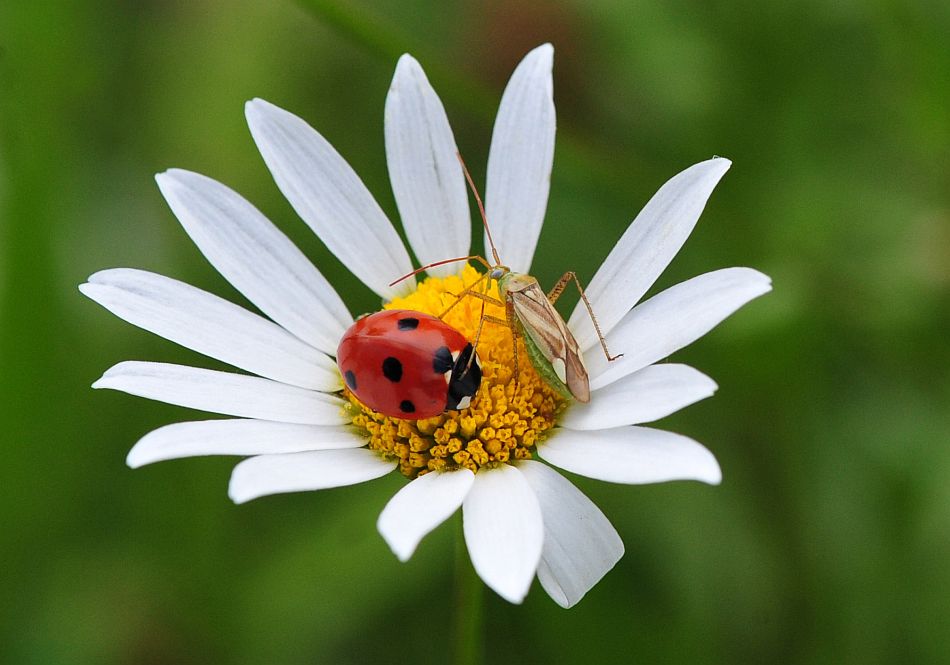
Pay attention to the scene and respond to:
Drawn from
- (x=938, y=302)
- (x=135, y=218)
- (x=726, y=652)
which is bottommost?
(x=726, y=652)

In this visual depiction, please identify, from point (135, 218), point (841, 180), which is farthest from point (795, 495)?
point (135, 218)

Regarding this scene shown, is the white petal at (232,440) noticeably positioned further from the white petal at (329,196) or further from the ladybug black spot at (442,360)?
the white petal at (329,196)

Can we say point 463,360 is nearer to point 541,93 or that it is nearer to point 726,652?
point 541,93

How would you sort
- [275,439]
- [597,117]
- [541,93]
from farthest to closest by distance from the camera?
[597,117]
[541,93]
[275,439]

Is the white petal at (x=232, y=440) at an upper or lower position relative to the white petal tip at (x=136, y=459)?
lower

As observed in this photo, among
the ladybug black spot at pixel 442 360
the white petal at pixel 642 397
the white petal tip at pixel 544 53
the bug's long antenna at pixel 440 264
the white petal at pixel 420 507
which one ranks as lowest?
the white petal at pixel 420 507

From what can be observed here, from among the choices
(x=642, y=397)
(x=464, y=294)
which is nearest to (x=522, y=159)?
(x=464, y=294)

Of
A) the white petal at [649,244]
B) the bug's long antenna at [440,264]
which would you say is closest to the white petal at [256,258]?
the bug's long antenna at [440,264]

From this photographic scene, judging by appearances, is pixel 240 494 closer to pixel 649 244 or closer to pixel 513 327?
pixel 513 327
